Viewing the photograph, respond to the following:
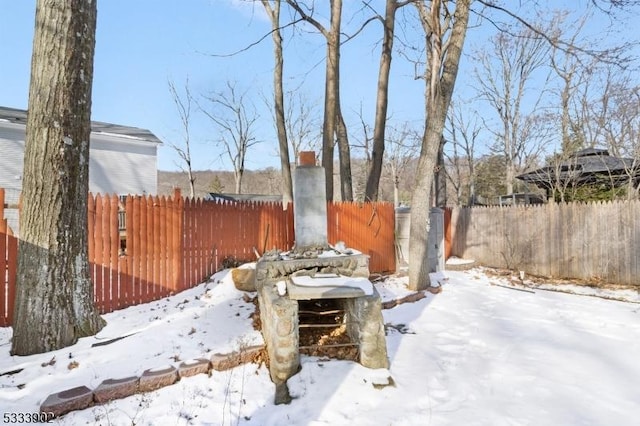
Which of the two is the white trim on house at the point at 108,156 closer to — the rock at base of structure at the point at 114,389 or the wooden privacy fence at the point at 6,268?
the wooden privacy fence at the point at 6,268

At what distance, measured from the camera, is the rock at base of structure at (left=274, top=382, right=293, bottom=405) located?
2.85 metres

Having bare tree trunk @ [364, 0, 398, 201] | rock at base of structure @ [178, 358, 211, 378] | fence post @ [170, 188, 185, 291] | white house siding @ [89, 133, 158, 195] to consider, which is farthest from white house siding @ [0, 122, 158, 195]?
rock at base of structure @ [178, 358, 211, 378]

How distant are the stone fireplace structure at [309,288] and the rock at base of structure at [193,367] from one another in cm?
58

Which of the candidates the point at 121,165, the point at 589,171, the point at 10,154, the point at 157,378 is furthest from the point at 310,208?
the point at 121,165

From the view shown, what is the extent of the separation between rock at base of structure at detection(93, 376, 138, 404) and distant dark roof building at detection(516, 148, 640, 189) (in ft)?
40.0

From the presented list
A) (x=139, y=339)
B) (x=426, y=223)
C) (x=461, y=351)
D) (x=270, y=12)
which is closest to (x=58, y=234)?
(x=139, y=339)

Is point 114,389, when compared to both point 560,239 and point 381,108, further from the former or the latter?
point 560,239

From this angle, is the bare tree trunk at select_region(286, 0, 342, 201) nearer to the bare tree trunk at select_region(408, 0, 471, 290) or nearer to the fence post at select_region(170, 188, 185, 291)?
the bare tree trunk at select_region(408, 0, 471, 290)

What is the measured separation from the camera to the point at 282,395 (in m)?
2.90

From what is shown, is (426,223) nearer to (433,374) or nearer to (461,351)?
(461,351)

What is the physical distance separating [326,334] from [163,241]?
9.74 feet

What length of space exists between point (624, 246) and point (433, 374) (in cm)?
672

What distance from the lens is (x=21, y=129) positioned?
43.8 ft

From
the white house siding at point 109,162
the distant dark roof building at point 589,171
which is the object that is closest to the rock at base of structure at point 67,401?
the distant dark roof building at point 589,171
